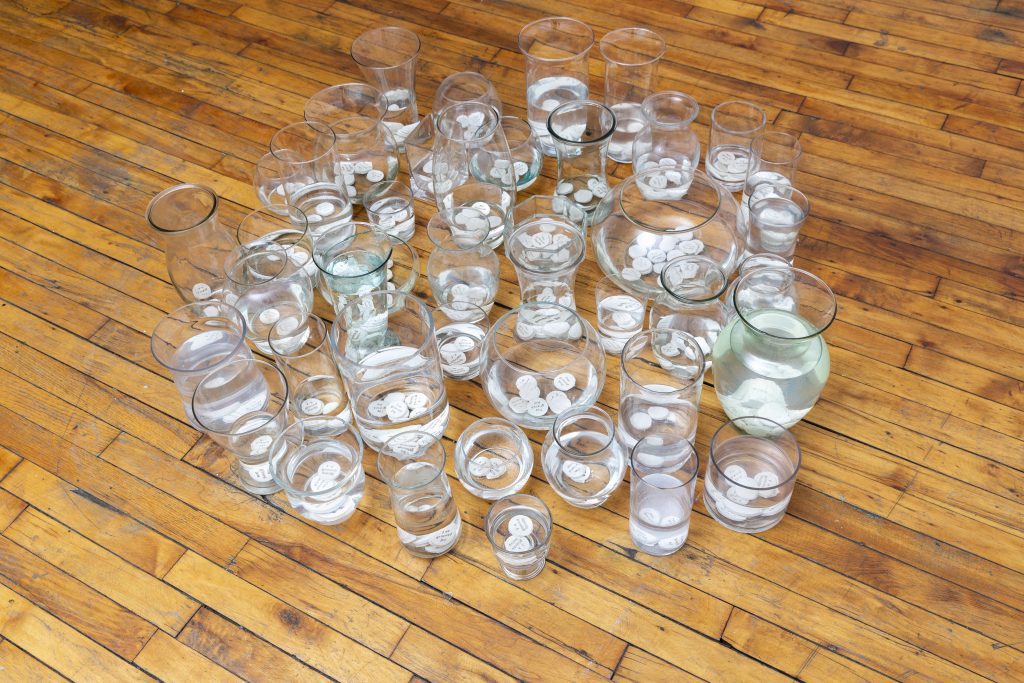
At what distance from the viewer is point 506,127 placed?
2125 mm

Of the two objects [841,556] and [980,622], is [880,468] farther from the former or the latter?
[980,622]

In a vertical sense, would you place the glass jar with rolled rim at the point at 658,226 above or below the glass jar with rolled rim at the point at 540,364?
above

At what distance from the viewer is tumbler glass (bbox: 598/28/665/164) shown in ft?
7.12

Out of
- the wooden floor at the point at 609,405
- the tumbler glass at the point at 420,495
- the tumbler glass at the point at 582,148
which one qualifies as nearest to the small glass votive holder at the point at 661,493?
the wooden floor at the point at 609,405

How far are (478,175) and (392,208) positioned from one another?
23 cm

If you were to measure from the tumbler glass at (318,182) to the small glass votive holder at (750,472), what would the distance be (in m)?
0.98

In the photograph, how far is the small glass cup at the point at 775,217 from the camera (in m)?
1.86

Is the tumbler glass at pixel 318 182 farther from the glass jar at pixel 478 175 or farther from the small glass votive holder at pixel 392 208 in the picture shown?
the glass jar at pixel 478 175

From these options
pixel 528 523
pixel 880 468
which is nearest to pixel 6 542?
pixel 528 523

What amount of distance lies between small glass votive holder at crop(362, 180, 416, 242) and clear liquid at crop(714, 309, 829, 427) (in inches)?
31.0

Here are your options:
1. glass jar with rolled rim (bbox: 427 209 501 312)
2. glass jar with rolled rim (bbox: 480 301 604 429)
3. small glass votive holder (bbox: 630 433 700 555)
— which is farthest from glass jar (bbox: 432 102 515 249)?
small glass votive holder (bbox: 630 433 700 555)

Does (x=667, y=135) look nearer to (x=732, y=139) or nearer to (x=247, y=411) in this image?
(x=732, y=139)

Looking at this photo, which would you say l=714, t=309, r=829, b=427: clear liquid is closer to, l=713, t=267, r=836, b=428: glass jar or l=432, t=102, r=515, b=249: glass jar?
l=713, t=267, r=836, b=428: glass jar

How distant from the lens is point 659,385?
1.67m
